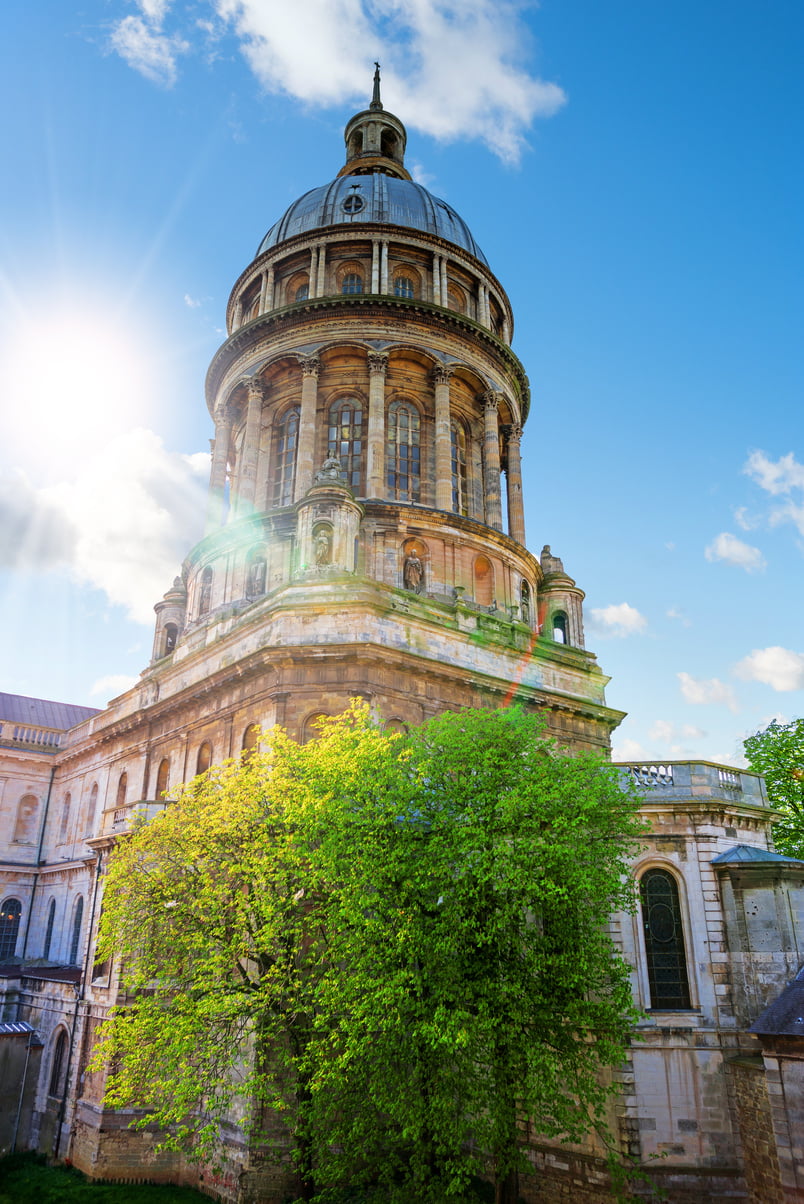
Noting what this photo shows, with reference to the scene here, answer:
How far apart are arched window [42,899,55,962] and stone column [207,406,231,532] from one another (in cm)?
1988

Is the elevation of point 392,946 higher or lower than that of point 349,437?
lower

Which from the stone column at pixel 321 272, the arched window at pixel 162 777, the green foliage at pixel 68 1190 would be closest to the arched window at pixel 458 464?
the stone column at pixel 321 272

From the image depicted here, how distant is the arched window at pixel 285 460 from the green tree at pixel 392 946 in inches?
787

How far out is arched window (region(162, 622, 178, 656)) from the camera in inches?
1681

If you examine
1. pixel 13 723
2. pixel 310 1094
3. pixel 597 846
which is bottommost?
pixel 310 1094

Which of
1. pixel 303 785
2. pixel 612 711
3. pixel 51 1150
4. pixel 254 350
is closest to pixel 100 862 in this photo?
pixel 51 1150

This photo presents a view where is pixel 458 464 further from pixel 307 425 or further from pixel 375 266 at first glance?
pixel 375 266

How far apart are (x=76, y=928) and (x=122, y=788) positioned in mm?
8107

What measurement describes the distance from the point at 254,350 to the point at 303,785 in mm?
28117

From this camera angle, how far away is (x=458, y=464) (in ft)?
133

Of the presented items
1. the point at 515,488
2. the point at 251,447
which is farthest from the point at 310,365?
the point at 515,488

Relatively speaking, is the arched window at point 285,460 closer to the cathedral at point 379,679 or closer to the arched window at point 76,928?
the cathedral at point 379,679

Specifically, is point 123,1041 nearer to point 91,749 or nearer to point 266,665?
point 266,665

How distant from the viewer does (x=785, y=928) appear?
69.6 feet
